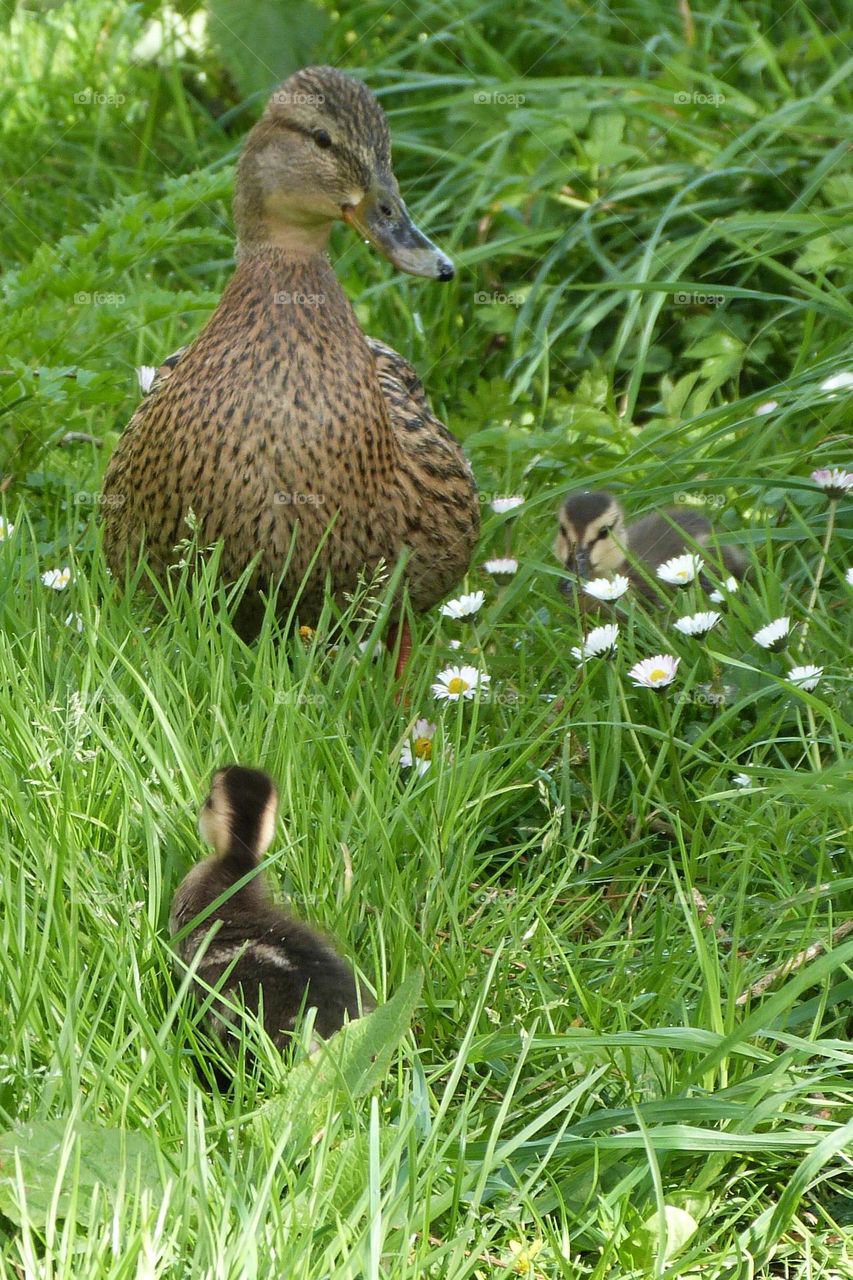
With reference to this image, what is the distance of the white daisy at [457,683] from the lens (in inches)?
128

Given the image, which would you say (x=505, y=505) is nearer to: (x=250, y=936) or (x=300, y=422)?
(x=300, y=422)

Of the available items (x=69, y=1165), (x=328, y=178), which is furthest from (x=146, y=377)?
(x=69, y=1165)

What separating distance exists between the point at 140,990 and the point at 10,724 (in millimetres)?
657

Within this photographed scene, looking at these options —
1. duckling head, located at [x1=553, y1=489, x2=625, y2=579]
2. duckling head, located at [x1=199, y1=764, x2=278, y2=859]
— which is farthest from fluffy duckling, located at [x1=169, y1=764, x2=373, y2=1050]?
duckling head, located at [x1=553, y1=489, x2=625, y2=579]

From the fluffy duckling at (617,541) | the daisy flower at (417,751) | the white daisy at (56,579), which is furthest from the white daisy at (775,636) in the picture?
the white daisy at (56,579)

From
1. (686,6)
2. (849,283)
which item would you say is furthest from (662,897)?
(686,6)

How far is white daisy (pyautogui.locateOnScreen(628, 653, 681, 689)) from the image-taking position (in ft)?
9.89

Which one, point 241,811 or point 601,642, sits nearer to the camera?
point 241,811

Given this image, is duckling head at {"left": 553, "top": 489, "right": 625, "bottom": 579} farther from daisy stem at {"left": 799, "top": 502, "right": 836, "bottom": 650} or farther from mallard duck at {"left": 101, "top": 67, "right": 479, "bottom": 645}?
daisy stem at {"left": 799, "top": 502, "right": 836, "bottom": 650}

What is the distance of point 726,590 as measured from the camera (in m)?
3.33

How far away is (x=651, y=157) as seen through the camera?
532cm

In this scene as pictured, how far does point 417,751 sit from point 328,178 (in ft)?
4.77

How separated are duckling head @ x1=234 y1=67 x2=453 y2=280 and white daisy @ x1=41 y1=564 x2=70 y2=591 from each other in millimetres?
877

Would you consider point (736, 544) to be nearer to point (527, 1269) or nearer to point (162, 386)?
point (162, 386)
